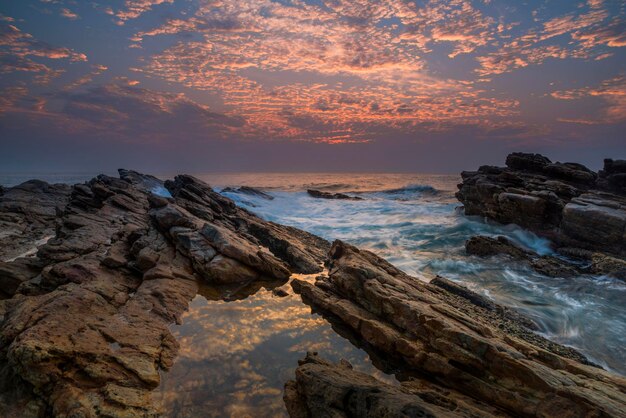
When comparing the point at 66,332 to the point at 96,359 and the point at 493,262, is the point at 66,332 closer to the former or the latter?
the point at 96,359

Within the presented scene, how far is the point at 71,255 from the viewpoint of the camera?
13.4 metres

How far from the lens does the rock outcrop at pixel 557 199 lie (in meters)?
21.2

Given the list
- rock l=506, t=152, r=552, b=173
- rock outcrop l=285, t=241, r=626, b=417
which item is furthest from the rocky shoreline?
rock l=506, t=152, r=552, b=173

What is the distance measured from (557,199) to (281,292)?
25.0 m

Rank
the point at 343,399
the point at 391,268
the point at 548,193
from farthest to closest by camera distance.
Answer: the point at 548,193 < the point at 391,268 < the point at 343,399

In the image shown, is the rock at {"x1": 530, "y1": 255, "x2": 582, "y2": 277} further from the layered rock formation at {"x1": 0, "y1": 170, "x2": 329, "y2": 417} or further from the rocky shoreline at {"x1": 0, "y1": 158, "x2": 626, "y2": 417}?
the layered rock formation at {"x1": 0, "y1": 170, "x2": 329, "y2": 417}

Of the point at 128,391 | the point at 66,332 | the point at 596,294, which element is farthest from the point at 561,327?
the point at 66,332

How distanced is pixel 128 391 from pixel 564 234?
28.1 m

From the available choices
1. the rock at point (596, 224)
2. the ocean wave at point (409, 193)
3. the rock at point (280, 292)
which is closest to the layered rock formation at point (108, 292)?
the rock at point (280, 292)

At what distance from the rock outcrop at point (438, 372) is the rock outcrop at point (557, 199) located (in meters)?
15.3

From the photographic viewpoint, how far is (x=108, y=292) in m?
10.4

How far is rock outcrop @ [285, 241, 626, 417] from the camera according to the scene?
5926mm

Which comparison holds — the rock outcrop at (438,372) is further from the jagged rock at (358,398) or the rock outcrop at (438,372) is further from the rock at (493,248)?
the rock at (493,248)

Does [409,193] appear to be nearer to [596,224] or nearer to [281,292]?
[596,224]
